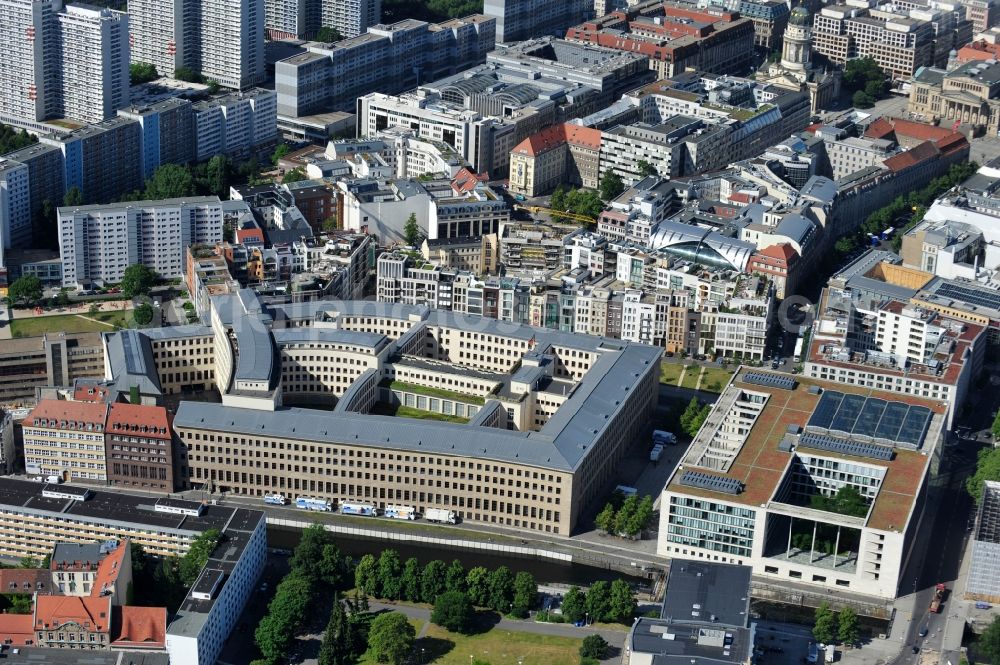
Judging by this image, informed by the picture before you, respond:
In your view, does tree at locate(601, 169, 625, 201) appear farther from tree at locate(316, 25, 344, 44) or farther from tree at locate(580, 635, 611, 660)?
tree at locate(580, 635, 611, 660)

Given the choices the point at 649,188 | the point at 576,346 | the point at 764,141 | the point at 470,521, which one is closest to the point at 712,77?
the point at 764,141

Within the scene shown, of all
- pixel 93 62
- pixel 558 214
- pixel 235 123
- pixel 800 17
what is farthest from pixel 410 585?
pixel 800 17

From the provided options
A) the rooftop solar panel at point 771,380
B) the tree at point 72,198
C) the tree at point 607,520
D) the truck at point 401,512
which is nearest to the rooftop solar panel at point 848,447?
the rooftop solar panel at point 771,380

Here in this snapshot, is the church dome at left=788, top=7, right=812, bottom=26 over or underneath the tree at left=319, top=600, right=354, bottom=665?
over

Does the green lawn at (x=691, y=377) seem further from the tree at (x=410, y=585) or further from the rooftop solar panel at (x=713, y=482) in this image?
the tree at (x=410, y=585)

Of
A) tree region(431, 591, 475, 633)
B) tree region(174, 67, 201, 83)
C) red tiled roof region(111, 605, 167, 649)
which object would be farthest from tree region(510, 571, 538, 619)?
tree region(174, 67, 201, 83)

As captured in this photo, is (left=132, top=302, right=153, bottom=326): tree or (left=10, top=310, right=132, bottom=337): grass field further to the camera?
(left=132, top=302, right=153, bottom=326): tree

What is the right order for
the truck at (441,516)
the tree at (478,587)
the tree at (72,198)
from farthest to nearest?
the tree at (72,198) < the truck at (441,516) < the tree at (478,587)
